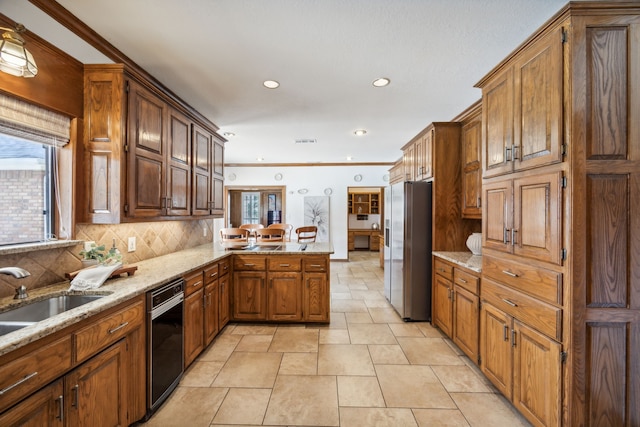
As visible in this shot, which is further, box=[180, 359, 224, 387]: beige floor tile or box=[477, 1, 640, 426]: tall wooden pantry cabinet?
box=[180, 359, 224, 387]: beige floor tile

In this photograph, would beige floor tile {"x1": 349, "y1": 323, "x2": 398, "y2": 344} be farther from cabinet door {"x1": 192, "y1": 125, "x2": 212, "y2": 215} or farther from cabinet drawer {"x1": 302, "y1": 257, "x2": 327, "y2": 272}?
cabinet door {"x1": 192, "y1": 125, "x2": 212, "y2": 215}

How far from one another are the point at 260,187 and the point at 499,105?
6111 millimetres

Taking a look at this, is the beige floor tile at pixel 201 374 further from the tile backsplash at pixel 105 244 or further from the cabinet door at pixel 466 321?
the cabinet door at pixel 466 321

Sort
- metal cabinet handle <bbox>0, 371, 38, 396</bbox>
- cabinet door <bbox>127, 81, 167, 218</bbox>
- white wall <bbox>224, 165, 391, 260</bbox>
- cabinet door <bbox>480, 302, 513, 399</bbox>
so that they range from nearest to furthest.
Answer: metal cabinet handle <bbox>0, 371, 38, 396</bbox> → cabinet door <bbox>480, 302, 513, 399</bbox> → cabinet door <bbox>127, 81, 167, 218</bbox> → white wall <bbox>224, 165, 391, 260</bbox>

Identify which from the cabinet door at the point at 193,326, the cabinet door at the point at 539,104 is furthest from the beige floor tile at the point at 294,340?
the cabinet door at the point at 539,104

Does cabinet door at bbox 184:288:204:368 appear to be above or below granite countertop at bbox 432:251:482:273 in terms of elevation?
below

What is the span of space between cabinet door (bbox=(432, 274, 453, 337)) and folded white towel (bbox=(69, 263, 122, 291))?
298 centimetres

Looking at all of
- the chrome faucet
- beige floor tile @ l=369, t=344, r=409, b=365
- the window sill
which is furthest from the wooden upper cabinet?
the window sill

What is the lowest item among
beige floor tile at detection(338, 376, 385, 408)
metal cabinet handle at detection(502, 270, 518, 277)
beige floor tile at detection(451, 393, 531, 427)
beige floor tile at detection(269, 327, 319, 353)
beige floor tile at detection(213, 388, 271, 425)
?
beige floor tile at detection(451, 393, 531, 427)

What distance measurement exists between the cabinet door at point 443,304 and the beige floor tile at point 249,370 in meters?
1.78

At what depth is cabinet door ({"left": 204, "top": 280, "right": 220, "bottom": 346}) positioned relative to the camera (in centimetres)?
256

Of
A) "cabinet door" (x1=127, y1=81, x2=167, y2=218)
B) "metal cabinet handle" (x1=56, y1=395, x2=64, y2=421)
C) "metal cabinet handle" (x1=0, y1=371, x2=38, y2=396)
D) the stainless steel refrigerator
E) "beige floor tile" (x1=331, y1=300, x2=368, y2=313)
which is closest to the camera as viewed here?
"metal cabinet handle" (x1=0, y1=371, x2=38, y2=396)

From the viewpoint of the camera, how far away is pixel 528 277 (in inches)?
65.7

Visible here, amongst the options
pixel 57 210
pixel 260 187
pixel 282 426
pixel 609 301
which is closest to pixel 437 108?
pixel 609 301
